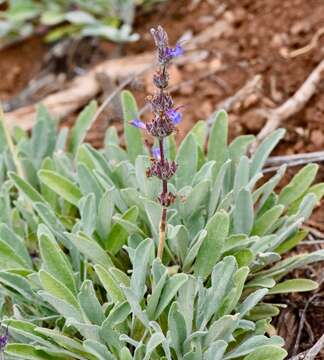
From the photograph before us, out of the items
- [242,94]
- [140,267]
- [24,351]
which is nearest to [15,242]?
[24,351]

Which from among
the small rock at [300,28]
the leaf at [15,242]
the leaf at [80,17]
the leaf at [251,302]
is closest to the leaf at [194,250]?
the leaf at [251,302]

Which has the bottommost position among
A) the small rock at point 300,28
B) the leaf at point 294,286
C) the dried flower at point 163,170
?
the leaf at point 294,286

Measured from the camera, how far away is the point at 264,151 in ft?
9.93

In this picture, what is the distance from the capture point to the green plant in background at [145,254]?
7.93ft

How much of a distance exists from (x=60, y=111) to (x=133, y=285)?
6.54 feet

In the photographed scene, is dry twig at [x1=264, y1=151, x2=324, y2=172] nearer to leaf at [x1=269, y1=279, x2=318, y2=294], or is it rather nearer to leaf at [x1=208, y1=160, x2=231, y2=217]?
leaf at [x1=208, y1=160, x2=231, y2=217]

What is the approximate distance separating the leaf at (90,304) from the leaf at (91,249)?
0.57 feet

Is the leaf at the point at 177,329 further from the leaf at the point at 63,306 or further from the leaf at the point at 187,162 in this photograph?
the leaf at the point at 187,162

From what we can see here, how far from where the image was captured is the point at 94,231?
2.88m

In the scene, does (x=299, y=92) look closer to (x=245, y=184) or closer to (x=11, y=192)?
(x=245, y=184)

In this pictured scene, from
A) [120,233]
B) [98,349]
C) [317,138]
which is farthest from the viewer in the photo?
[317,138]

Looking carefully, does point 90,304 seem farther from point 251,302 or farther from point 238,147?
point 238,147

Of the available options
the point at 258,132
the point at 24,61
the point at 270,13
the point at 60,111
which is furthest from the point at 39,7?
the point at 258,132

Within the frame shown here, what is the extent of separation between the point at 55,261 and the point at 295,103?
1582 mm
